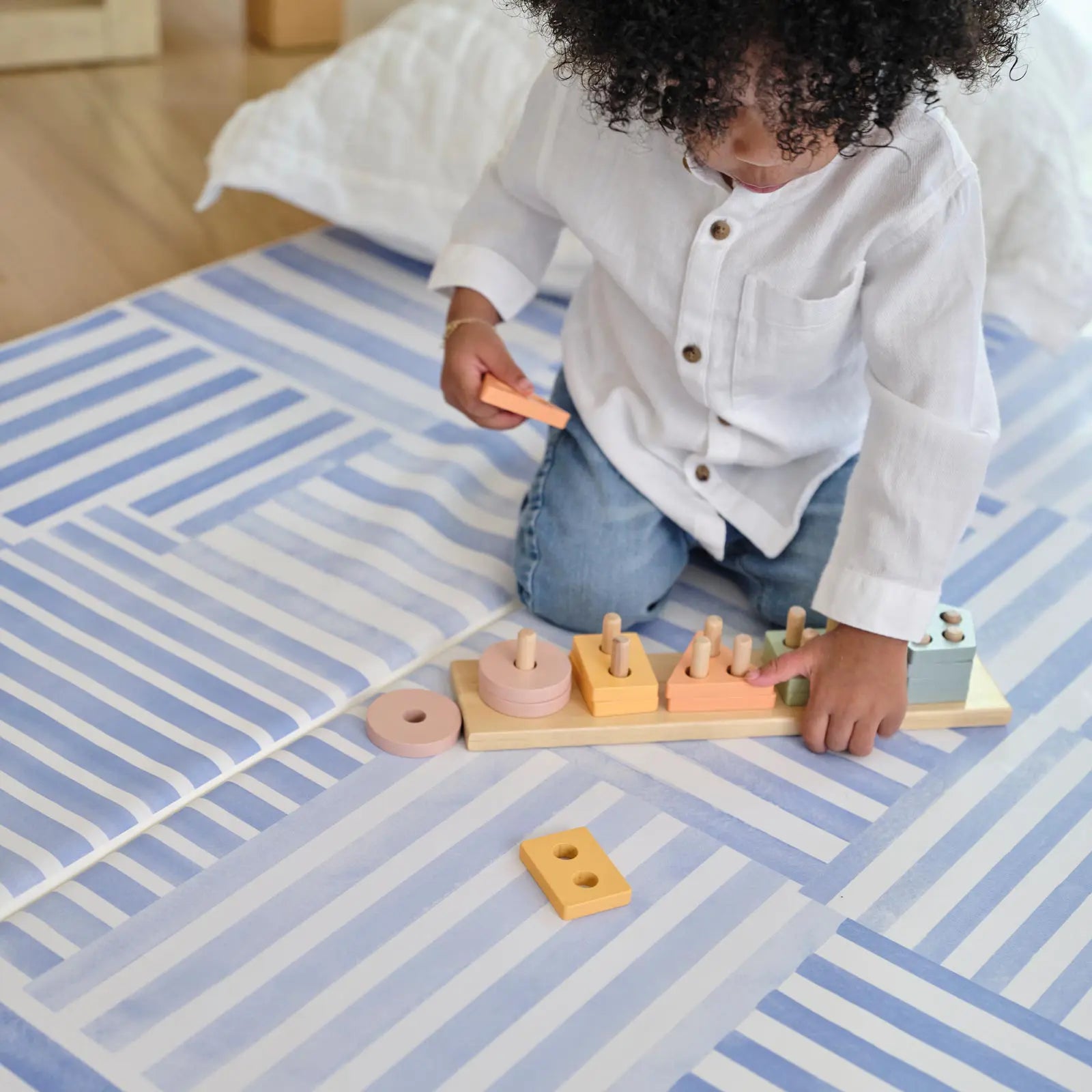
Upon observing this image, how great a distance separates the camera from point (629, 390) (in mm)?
1039

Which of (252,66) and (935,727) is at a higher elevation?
(252,66)

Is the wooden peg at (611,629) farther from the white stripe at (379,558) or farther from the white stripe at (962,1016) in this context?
the white stripe at (962,1016)

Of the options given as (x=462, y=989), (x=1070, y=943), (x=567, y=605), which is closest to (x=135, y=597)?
(x=567, y=605)

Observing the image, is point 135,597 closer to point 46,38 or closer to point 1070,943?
point 1070,943

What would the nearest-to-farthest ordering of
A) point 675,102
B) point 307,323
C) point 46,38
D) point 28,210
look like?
1. point 675,102
2. point 307,323
3. point 28,210
4. point 46,38

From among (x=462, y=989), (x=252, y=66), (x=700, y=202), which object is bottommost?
(x=462, y=989)

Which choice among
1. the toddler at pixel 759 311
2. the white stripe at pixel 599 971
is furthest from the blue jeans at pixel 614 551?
the white stripe at pixel 599 971

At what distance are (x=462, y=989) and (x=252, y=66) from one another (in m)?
1.59

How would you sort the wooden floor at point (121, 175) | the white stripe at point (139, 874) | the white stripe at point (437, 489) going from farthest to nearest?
the wooden floor at point (121, 175) < the white stripe at point (437, 489) < the white stripe at point (139, 874)

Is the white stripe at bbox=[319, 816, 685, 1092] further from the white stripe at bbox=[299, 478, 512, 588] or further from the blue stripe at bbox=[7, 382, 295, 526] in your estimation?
the blue stripe at bbox=[7, 382, 295, 526]

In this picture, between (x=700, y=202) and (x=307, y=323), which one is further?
(x=307, y=323)

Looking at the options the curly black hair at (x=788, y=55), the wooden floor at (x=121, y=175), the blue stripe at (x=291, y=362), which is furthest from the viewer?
the wooden floor at (x=121, y=175)

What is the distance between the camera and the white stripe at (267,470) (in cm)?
114

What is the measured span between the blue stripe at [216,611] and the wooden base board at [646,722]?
74 millimetres
